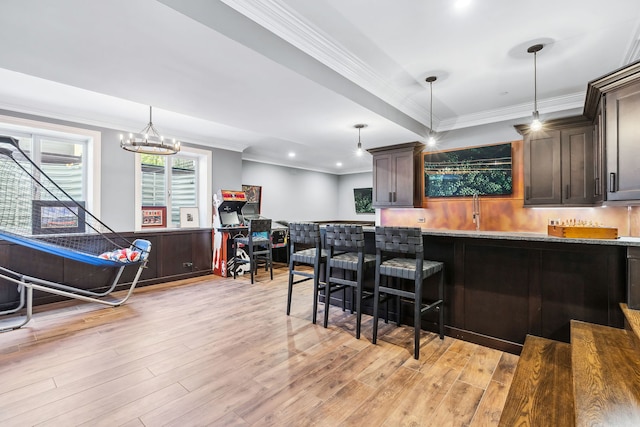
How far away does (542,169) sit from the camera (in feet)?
13.5

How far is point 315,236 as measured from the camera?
11.0ft

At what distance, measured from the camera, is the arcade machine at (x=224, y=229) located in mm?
5743

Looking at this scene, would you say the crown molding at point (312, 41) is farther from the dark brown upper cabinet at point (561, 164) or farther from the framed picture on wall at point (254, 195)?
the framed picture on wall at point (254, 195)

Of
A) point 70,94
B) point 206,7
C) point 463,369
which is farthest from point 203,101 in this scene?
point 463,369

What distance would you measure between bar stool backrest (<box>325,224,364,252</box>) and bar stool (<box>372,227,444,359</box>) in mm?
222

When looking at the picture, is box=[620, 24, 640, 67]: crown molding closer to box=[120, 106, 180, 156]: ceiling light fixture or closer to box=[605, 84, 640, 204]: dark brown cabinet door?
box=[605, 84, 640, 204]: dark brown cabinet door

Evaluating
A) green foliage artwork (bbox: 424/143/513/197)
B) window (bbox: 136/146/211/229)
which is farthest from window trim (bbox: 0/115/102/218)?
green foliage artwork (bbox: 424/143/513/197)

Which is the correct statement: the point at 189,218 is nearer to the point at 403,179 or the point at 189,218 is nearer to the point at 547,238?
the point at 403,179

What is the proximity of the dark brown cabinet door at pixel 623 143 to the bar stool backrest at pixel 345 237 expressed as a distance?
2.26 metres

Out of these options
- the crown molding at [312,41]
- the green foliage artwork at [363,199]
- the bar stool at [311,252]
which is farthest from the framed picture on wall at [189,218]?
the green foliage artwork at [363,199]

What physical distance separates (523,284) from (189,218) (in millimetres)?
5347

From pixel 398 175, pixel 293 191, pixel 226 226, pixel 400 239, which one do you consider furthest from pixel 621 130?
pixel 293 191

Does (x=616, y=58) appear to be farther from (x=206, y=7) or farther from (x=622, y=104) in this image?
(x=206, y=7)

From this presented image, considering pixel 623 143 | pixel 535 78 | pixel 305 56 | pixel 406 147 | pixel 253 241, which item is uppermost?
pixel 535 78
